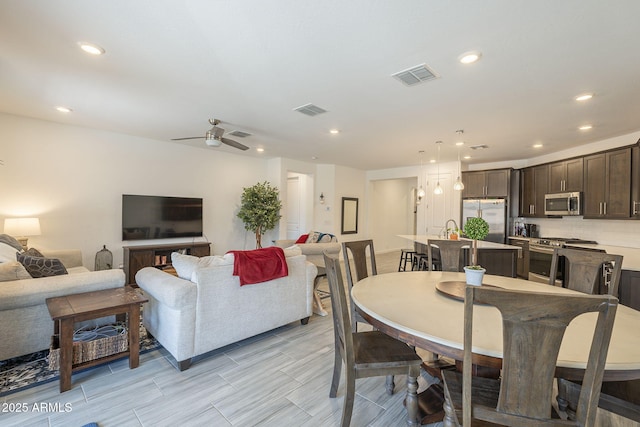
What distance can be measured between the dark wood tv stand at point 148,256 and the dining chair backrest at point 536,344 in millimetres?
5507

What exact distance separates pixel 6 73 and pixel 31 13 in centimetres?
148

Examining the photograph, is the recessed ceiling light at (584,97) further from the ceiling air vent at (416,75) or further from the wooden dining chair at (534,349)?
the wooden dining chair at (534,349)

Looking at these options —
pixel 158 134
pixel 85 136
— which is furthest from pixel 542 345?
pixel 85 136

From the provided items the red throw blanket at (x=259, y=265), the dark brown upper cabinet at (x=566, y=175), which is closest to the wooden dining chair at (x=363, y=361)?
the red throw blanket at (x=259, y=265)

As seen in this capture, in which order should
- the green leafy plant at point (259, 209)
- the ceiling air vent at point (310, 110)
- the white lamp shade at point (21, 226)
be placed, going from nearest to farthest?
the ceiling air vent at point (310, 110) < the white lamp shade at point (21, 226) < the green leafy plant at point (259, 209)

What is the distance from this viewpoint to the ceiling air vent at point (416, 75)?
8.50ft

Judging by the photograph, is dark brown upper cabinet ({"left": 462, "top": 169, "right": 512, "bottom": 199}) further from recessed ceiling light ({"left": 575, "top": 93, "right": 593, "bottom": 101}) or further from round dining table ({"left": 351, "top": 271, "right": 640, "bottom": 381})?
round dining table ({"left": 351, "top": 271, "right": 640, "bottom": 381})

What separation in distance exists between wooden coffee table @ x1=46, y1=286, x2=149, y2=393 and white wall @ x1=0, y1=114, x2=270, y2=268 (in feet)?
9.29

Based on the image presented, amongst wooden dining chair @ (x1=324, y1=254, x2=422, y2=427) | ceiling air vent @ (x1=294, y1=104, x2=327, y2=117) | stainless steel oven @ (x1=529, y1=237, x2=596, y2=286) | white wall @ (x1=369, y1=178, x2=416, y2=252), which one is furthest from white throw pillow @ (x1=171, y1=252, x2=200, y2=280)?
white wall @ (x1=369, y1=178, x2=416, y2=252)

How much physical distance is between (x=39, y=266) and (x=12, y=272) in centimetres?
34

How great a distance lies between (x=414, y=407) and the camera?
5.84 feet

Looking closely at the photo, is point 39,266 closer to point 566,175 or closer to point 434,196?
point 434,196

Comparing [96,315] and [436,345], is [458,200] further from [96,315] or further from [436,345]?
[96,315]

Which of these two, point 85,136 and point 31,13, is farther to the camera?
point 85,136
